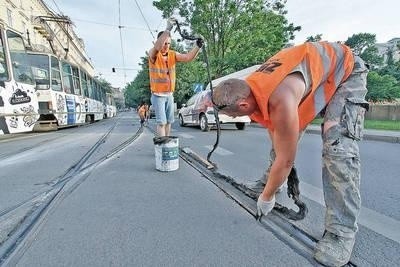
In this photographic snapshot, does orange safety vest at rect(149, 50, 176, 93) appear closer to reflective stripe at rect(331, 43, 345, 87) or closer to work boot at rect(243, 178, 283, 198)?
work boot at rect(243, 178, 283, 198)

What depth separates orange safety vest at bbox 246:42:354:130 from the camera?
1728 mm

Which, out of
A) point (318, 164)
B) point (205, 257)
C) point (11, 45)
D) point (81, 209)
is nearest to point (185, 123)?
point (11, 45)

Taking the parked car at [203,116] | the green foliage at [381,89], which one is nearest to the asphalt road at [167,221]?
the parked car at [203,116]

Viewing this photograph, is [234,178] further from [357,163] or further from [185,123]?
[185,123]

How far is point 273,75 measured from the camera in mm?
1748

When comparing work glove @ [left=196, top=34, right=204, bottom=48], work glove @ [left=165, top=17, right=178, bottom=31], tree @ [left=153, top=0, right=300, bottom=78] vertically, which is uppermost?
tree @ [left=153, top=0, right=300, bottom=78]

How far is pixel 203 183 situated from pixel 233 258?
177 centimetres

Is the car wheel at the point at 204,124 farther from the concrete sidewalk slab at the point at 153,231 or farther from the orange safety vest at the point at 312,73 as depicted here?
the orange safety vest at the point at 312,73

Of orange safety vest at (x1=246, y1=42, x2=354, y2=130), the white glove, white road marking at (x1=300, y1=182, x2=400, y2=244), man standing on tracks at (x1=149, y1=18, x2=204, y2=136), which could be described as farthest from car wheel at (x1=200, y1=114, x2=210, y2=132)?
orange safety vest at (x1=246, y1=42, x2=354, y2=130)

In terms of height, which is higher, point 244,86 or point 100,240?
point 244,86

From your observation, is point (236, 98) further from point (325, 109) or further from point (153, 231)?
point (153, 231)

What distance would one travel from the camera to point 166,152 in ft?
13.8

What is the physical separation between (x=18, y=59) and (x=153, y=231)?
823 cm

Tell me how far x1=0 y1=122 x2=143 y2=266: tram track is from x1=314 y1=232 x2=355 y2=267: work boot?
1996 mm
